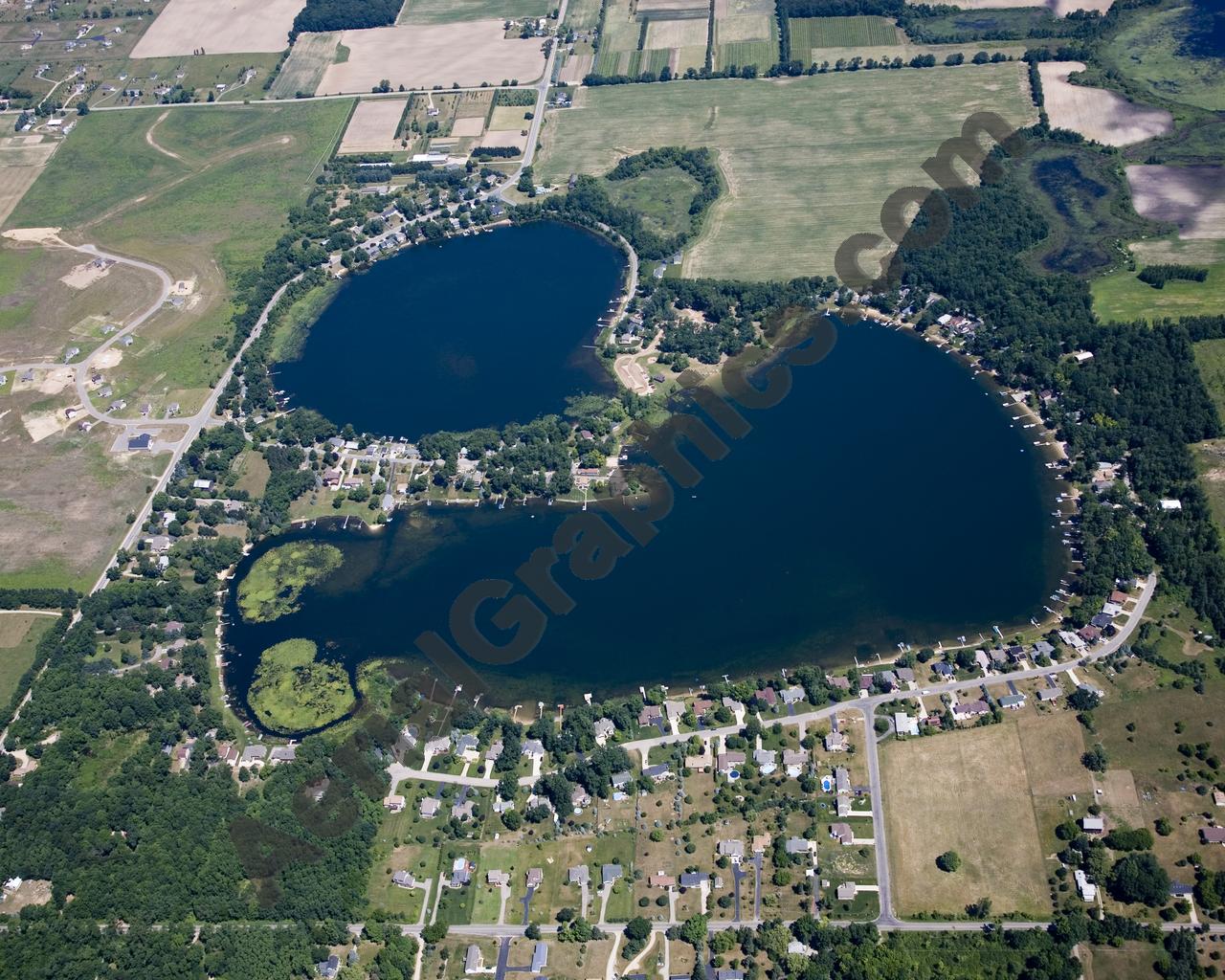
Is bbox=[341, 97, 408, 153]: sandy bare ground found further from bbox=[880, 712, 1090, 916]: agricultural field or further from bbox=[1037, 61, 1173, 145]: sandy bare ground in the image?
bbox=[880, 712, 1090, 916]: agricultural field

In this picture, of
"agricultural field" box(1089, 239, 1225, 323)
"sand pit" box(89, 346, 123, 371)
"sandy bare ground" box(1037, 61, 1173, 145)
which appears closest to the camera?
"agricultural field" box(1089, 239, 1225, 323)

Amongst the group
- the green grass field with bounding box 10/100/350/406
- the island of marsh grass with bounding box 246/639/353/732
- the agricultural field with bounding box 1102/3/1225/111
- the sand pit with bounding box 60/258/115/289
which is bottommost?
the island of marsh grass with bounding box 246/639/353/732

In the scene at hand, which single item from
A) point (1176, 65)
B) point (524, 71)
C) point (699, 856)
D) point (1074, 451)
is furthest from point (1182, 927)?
point (524, 71)

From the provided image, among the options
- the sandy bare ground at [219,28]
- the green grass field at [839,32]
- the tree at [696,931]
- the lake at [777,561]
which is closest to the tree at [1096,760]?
the lake at [777,561]

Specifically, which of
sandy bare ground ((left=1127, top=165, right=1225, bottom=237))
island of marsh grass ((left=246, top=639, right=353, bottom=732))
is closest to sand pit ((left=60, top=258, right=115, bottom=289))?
island of marsh grass ((left=246, top=639, right=353, bottom=732))

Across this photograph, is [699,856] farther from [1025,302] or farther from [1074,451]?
[1025,302]

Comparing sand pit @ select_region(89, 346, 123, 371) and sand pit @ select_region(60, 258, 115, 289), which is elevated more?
sand pit @ select_region(60, 258, 115, 289)

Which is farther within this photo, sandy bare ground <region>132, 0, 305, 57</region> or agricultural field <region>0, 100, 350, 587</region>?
sandy bare ground <region>132, 0, 305, 57</region>
